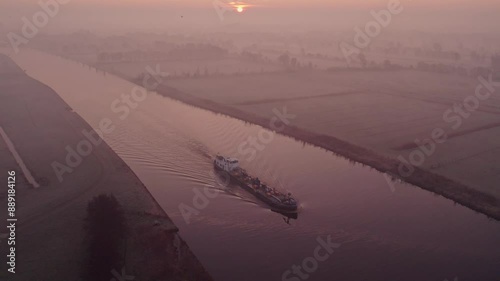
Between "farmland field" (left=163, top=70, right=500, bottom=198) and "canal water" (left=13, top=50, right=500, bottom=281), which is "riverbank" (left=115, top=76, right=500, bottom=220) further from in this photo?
"farmland field" (left=163, top=70, right=500, bottom=198)

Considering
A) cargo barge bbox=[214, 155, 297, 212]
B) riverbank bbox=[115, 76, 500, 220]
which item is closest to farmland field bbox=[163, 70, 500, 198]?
riverbank bbox=[115, 76, 500, 220]

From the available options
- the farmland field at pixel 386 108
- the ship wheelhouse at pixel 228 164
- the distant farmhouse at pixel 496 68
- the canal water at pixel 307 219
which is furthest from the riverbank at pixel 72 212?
the distant farmhouse at pixel 496 68

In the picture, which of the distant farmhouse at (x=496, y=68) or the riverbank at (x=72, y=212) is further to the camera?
the distant farmhouse at (x=496, y=68)

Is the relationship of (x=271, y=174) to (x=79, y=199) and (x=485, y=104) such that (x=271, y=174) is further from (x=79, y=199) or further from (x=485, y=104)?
(x=485, y=104)

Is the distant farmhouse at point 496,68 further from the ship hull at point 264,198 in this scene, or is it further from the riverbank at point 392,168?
the ship hull at point 264,198

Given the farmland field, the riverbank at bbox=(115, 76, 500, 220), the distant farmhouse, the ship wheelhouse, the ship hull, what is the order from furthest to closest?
1. the distant farmhouse
2. the farmland field
3. the ship wheelhouse
4. the riverbank at bbox=(115, 76, 500, 220)
5. the ship hull

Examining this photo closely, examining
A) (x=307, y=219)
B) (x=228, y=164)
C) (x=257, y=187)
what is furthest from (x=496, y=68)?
(x=307, y=219)
